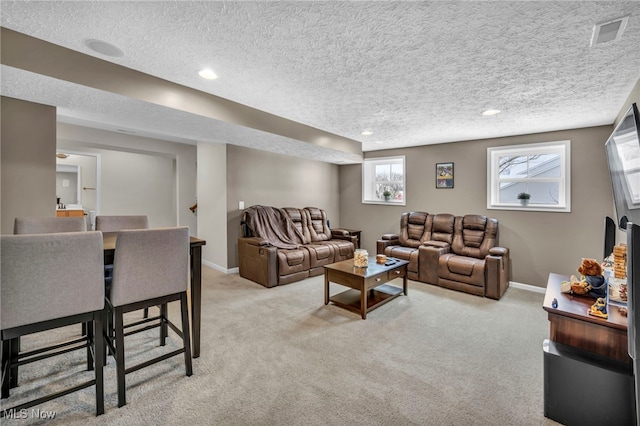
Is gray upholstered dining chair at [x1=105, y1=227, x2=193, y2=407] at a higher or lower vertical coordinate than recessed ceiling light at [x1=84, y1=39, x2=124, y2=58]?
lower

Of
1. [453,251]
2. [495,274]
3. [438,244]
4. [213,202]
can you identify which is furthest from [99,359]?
[453,251]

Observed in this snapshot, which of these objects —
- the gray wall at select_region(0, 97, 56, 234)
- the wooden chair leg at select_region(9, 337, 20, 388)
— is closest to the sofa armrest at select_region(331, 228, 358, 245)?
the gray wall at select_region(0, 97, 56, 234)

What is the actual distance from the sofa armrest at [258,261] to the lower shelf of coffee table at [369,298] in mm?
992

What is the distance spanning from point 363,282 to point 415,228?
2.47 metres

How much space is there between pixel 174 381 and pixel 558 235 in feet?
16.5

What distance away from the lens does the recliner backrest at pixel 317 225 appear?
5.41 m

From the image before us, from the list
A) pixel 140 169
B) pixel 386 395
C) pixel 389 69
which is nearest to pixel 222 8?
pixel 389 69

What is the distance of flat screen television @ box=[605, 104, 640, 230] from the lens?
1419mm

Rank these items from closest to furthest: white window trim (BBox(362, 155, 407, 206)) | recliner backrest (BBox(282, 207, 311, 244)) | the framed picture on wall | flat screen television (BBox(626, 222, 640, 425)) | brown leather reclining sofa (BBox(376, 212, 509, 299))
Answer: flat screen television (BBox(626, 222, 640, 425)) → brown leather reclining sofa (BBox(376, 212, 509, 299)) → the framed picture on wall → recliner backrest (BBox(282, 207, 311, 244)) → white window trim (BBox(362, 155, 407, 206))

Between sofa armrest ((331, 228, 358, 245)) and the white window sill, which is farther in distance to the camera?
the white window sill

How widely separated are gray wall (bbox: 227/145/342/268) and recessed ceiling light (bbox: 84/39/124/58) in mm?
2483

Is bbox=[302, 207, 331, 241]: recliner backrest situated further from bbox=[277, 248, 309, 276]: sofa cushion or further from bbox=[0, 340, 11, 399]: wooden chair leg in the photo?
bbox=[0, 340, 11, 399]: wooden chair leg

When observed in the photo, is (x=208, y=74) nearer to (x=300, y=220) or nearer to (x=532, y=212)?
(x=300, y=220)

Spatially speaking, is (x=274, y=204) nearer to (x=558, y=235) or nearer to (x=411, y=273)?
(x=411, y=273)
